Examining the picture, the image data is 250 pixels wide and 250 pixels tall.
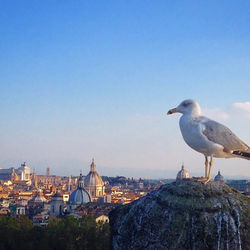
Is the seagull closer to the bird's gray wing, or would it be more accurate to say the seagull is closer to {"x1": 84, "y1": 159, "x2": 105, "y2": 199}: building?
the bird's gray wing

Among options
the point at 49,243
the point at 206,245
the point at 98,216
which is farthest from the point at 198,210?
the point at 98,216

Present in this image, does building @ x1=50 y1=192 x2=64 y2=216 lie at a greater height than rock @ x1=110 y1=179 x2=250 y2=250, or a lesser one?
lesser

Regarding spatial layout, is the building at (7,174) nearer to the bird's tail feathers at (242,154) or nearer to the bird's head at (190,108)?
the bird's head at (190,108)

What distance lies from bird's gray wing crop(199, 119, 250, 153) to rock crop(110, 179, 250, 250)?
611 millimetres

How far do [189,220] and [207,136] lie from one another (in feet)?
3.79

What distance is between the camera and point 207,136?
663cm

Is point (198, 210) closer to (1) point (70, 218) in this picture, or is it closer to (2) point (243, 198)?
(2) point (243, 198)

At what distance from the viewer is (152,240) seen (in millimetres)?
6594

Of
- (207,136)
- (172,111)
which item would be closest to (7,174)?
(172,111)

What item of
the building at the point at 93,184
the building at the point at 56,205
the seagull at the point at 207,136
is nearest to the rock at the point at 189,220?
the seagull at the point at 207,136

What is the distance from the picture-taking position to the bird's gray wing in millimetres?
6660

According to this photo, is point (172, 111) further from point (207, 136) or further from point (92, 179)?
point (92, 179)

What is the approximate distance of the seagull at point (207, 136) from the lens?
6641 mm

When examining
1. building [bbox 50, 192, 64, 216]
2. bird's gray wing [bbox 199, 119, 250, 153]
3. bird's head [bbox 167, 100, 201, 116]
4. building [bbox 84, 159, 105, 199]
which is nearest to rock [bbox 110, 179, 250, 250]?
bird's gray wing [bbox 199, 119, 250, 153]
